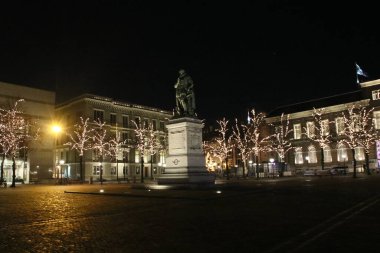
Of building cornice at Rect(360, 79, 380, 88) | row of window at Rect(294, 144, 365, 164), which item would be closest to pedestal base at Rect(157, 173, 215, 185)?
row of window at Rect(294, 144, 365, 164)

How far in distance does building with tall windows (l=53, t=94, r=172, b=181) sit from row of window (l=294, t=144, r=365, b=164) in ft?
102

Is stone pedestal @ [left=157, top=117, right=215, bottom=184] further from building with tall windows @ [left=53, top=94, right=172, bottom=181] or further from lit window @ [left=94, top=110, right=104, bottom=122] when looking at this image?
lit window @ [left=94, top=110, right=104, bottom=122]

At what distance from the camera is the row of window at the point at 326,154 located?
72500 mm

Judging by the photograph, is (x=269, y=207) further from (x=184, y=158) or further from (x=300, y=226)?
(x=184, y=158)

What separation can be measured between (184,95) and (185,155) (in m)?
4.76

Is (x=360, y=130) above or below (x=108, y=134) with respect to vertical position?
below

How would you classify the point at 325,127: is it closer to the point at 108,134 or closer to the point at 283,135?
the point at 283,135

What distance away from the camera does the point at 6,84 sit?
6062 cm

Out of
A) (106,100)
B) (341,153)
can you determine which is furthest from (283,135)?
(106,100)

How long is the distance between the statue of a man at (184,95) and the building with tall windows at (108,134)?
42.4m

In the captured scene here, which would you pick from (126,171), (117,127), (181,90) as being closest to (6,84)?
(117,127)

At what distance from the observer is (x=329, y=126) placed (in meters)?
78.9

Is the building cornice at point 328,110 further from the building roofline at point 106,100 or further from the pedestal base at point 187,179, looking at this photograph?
the pedestal base at point 187,179

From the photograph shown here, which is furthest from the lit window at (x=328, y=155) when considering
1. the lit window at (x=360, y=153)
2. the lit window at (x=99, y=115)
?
the lit window at (x=99, y=115)
